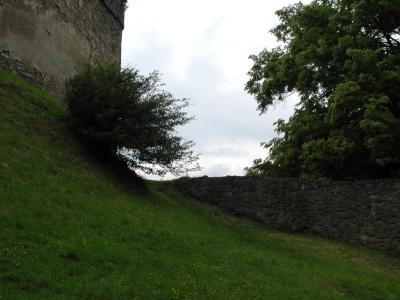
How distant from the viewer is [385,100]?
629 inches

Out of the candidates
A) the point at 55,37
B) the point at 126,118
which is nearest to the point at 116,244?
the point at 126,118

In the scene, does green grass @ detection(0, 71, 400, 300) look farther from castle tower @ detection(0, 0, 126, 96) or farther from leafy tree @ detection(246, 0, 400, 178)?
leafy tree @ detection(246, 0, 400, 178)

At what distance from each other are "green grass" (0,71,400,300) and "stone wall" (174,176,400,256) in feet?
2.28

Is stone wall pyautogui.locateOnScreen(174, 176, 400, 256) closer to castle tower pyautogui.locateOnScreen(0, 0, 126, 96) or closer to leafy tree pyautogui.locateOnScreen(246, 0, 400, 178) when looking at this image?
leafy tree pyautogui.locateOnScreen(246, 0, 400, 178)

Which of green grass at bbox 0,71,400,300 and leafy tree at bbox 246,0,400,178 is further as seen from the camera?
leafy tree at bbox 246,0,400,178

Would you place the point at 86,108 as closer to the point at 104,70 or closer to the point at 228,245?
the point at 104,70

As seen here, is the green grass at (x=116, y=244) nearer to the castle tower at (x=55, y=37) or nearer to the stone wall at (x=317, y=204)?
the stone wall at (x=317, y=204)

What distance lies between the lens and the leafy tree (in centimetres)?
1641

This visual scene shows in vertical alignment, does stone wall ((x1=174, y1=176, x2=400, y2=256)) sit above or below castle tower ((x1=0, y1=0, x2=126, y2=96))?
below

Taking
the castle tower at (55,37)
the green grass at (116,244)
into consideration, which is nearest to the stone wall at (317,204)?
the green grass at (116,244)

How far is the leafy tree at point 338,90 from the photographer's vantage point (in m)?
16.4

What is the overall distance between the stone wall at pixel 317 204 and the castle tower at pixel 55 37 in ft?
17.6

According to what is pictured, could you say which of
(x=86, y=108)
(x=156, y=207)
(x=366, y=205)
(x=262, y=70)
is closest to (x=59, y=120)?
(x=86, y=108)

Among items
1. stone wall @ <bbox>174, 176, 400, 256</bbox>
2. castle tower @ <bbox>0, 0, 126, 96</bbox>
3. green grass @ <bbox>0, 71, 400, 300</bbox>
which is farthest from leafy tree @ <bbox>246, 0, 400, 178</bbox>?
castle tower @ <bbox>0, 0, 126, 96</bbox>
